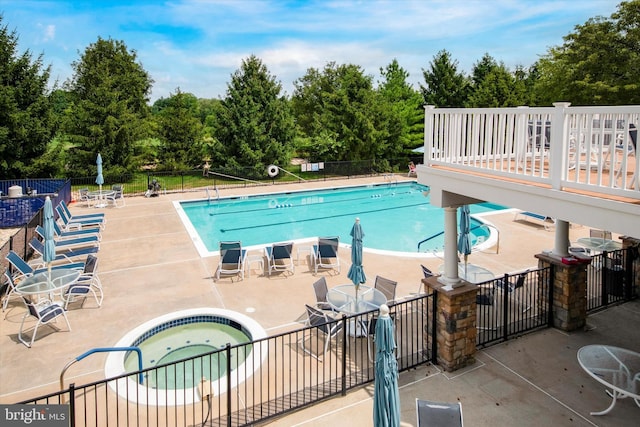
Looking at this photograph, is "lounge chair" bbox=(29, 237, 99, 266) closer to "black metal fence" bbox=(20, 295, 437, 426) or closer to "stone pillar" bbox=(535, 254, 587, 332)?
"black metal fence" bbox=(20, 295, 437, 426)

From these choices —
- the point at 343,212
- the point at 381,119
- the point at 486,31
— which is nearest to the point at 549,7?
the point at 486,31

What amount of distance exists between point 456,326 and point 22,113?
25572 mm

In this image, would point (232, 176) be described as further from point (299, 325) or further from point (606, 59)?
point (606, 59)

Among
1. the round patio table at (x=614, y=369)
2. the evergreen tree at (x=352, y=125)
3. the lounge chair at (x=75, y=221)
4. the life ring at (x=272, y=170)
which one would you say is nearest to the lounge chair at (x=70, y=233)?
the lounge chair at (x=75, y=221)

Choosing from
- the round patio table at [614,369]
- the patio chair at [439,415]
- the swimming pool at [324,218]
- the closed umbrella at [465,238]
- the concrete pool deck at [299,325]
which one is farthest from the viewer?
the swimming pool at [324,218]

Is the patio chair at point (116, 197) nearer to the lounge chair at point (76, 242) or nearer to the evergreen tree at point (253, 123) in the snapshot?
the lounge chair at point (76, 242)

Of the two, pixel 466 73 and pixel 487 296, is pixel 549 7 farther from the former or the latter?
pixel 487 296

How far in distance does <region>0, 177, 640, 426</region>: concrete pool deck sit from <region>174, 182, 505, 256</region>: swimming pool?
2.23 m

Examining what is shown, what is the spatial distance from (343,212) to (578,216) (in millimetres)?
17032

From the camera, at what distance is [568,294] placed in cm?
814

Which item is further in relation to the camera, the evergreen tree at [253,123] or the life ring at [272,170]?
the life ring at [272,170]

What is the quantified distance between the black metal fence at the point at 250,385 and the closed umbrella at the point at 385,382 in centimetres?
146

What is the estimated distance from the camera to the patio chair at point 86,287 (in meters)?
9.41

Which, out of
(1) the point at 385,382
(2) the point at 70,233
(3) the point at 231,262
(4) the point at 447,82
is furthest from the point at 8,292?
(4) the point at 447,82
